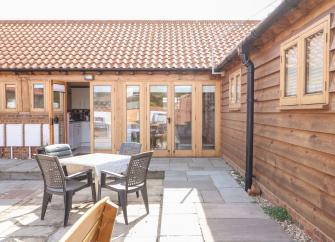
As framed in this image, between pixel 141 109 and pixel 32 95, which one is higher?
pixel 32 95

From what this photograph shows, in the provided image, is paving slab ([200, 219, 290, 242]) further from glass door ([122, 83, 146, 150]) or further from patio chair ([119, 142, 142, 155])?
glass door ([122, 83, 146, 150])

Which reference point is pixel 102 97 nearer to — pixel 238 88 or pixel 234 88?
pixel 234 88

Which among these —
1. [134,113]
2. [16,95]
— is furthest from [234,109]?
[16,95]

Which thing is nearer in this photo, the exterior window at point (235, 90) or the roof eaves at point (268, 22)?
the roof eaves at point (268, 22)

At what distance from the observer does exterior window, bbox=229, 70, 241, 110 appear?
7355 millimetres

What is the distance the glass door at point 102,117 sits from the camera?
9477 mm

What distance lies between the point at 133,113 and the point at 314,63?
21.0 feet

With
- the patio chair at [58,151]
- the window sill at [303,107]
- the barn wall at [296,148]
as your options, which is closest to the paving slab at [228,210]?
the barn wall at [296,148]

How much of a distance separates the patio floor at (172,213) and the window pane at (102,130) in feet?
8.82

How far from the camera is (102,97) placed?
31.2 ft

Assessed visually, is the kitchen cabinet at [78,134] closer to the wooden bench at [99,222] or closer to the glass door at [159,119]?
the glass door at [159,119]

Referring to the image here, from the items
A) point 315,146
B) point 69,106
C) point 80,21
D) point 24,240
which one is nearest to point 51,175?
point 24,240

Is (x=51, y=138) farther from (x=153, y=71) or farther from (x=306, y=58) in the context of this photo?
(x=306, y=58)

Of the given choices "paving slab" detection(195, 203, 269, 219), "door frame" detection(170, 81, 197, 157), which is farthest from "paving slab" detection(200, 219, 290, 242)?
"door frame" detection(170, 81, 197, 157)
